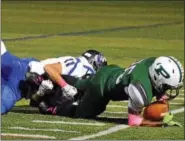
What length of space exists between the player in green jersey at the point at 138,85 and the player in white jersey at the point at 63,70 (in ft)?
A: 1.20

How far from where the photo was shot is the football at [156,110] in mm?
10086

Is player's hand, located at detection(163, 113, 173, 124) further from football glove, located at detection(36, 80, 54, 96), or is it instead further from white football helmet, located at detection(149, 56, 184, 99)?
football glove, located at detection(36, 80, 54, 96)

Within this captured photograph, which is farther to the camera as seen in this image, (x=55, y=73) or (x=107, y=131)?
(x=55, y=73)

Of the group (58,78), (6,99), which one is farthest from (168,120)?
(6,99)

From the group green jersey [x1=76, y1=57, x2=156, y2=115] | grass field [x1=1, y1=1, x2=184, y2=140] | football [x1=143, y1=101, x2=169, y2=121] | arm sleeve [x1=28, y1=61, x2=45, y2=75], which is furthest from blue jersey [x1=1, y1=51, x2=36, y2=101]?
football [x1=143, y1=101, x2=169, y2=121]

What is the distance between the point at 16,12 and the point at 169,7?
11199mm

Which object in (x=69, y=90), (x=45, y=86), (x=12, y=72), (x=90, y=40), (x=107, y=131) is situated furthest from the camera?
(x=90, y=40)

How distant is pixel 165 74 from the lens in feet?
32.5

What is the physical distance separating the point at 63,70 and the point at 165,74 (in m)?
1.65

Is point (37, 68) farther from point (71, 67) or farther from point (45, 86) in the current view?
point (71, 67)

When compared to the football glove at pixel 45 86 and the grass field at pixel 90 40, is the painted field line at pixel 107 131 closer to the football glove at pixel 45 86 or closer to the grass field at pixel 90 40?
the grass field at pixel 90 40

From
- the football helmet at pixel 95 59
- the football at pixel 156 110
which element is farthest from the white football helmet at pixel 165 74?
the football helmet at pixel 95 59

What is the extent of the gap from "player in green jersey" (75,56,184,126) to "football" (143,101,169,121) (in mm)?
67

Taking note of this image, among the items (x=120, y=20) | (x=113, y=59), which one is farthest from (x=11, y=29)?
(x=113, y=59)
